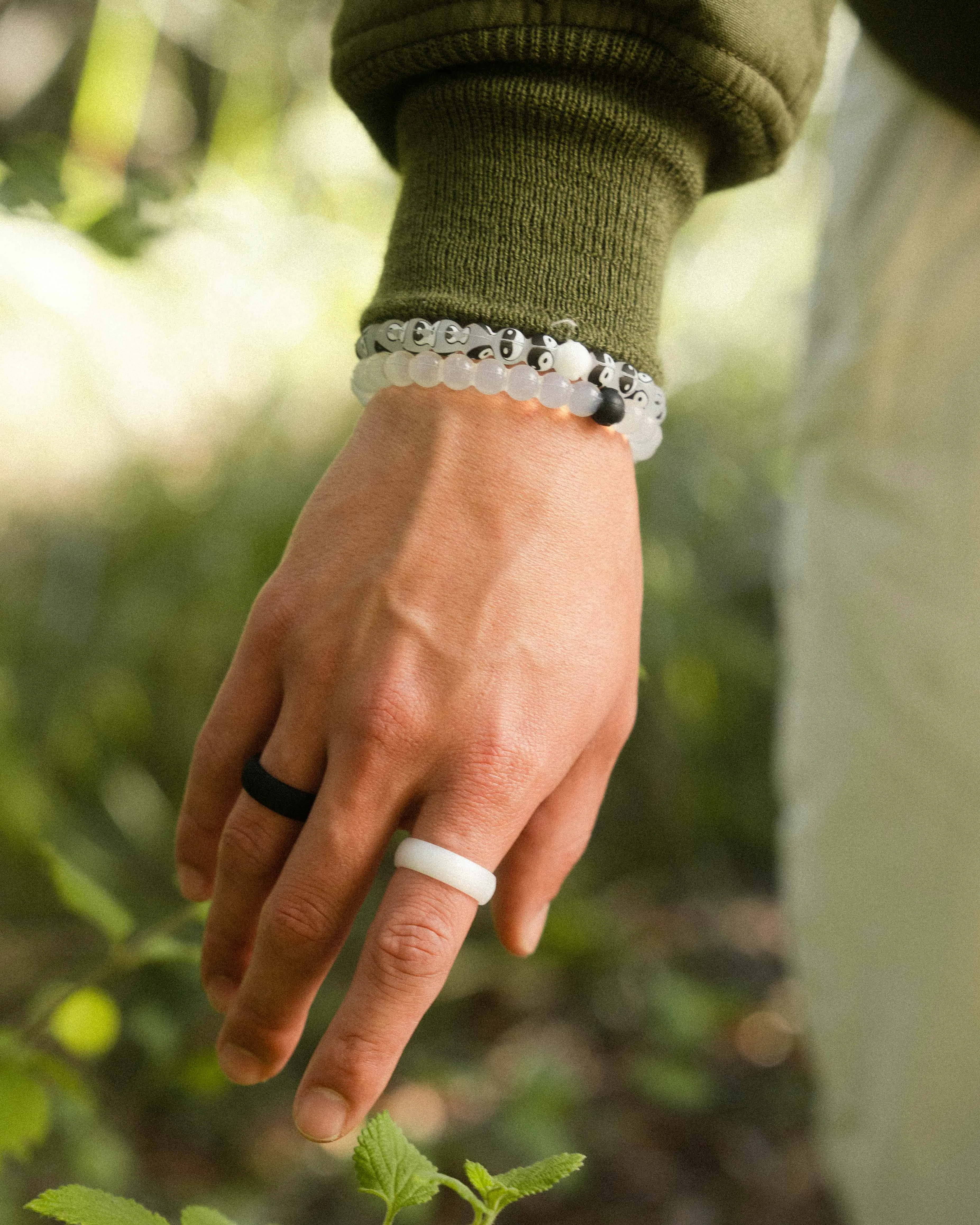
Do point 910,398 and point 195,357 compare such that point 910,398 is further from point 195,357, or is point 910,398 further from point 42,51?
point 42,51

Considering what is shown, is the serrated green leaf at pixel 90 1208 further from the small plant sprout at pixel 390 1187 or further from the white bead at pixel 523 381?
the white bead at pixel 523 381

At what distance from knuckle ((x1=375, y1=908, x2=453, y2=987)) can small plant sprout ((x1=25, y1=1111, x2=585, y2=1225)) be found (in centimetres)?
8

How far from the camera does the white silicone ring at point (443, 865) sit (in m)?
0.57

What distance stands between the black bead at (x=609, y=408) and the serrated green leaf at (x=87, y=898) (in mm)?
566

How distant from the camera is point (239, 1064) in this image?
65 centimetres

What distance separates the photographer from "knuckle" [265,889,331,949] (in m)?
0.59

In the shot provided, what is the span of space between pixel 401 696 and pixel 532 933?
10.3 inches

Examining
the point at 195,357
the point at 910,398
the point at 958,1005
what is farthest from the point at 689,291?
the point at 958,1005


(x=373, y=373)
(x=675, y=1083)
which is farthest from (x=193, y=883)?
(x=675, y=1083)

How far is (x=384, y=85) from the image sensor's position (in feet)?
2.23

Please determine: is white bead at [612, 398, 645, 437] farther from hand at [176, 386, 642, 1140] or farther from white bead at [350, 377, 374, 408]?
white bead at [350, 377, 374, 408]

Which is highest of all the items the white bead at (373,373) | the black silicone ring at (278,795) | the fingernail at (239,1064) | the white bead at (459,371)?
the white bead at (459,371)

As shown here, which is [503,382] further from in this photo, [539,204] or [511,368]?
[539,204]

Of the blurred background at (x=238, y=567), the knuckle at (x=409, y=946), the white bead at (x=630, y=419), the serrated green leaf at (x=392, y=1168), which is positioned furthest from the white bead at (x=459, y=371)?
the blurred background at (x=238, y=567)
